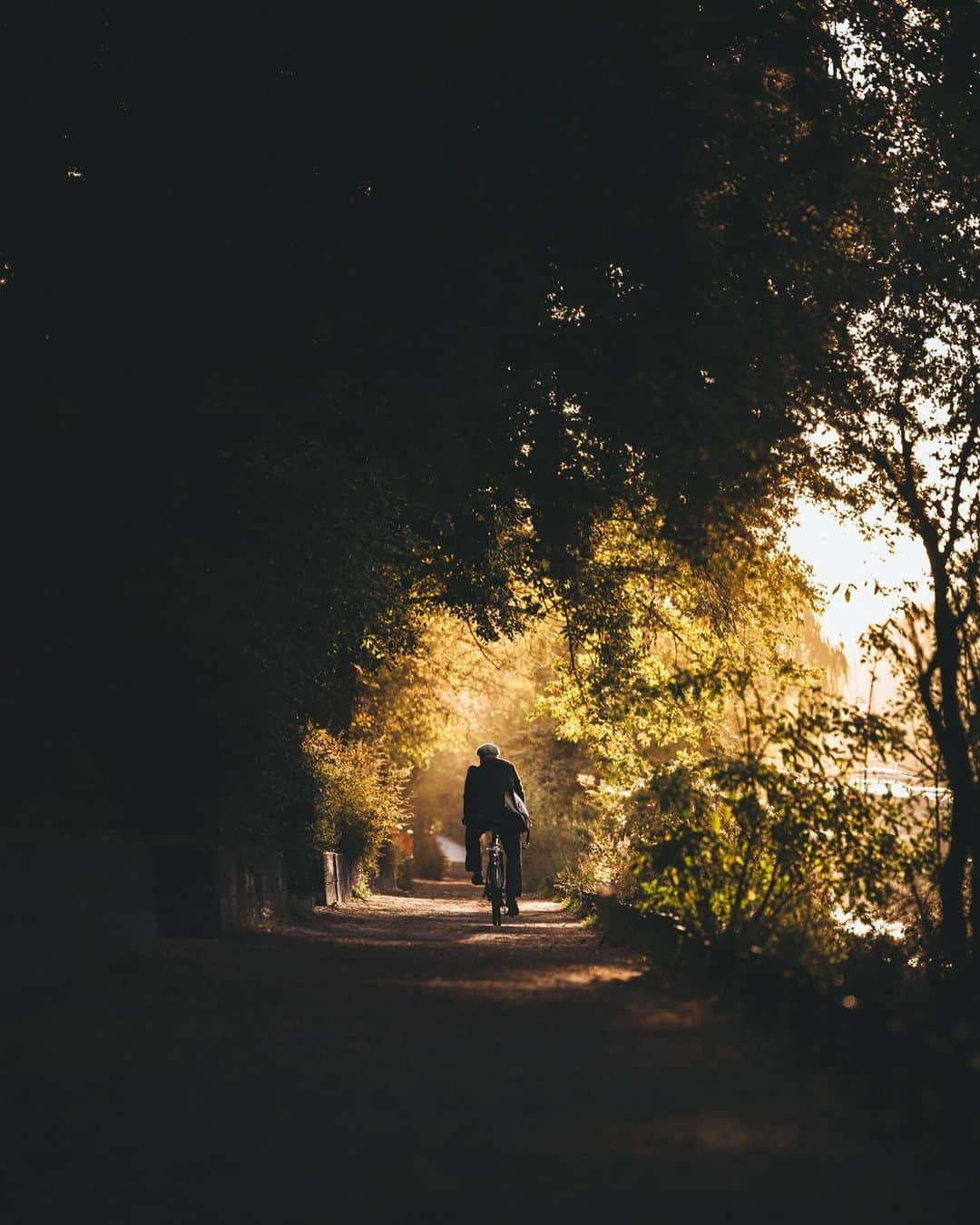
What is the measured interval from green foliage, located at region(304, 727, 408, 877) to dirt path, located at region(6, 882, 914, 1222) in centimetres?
1153

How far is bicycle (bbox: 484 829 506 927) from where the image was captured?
1775cm

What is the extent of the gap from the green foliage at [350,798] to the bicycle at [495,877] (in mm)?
3276

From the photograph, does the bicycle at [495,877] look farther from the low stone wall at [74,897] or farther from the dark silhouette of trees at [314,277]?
the low stone wall at [74,897]

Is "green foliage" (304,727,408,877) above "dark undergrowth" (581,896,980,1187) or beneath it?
above

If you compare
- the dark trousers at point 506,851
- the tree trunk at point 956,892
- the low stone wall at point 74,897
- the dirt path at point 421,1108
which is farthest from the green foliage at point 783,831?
the dark trousers at point 506,851

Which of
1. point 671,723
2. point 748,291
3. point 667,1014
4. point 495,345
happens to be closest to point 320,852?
point 671,723

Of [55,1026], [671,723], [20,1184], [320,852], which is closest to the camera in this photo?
[20,1184]

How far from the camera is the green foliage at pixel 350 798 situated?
69.4 feet

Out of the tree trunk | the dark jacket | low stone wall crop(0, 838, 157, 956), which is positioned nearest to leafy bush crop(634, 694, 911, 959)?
the tree trunk

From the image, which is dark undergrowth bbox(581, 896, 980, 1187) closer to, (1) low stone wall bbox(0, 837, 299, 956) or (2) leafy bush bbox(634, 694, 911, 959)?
(2) leafy bush bbox(634, 694, 911, 959)

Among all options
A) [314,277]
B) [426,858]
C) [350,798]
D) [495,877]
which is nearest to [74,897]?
[314,277]

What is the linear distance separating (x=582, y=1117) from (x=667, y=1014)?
10.1ft

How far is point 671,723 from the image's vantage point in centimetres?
1928

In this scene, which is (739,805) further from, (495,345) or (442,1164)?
(442,1164)
